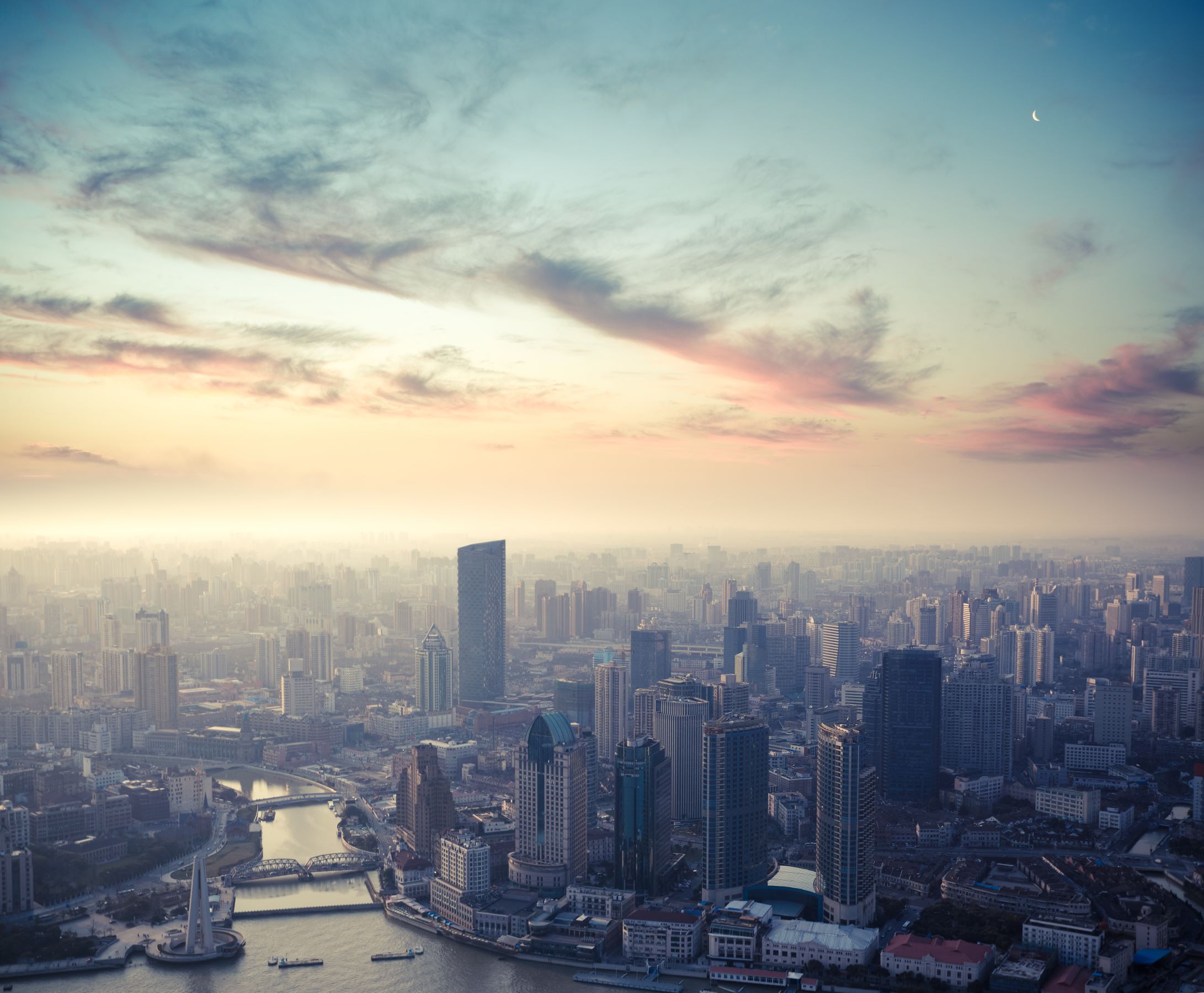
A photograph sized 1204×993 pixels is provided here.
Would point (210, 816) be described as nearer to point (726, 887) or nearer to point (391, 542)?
point (726, 887)

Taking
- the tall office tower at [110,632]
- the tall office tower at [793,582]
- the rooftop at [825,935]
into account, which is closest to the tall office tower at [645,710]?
the rooftop at [825,935]

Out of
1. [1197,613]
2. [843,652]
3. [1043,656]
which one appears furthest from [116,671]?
→ [1197,613]

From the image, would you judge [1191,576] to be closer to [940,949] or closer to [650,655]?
[650,655]

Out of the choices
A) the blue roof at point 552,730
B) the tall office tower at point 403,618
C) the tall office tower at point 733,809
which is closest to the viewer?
the tall office tower at point 733,809

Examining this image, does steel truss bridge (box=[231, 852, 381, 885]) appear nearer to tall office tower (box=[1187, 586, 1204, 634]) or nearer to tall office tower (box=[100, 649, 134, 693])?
tall office tower (box=[100, 649, 134, 693])

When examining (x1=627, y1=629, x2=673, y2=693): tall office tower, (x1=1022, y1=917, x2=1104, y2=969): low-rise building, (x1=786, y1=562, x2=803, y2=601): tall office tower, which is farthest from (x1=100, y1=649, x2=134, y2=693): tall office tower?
(x1=786, y1=562, x2=803, y2=601): tall office tower

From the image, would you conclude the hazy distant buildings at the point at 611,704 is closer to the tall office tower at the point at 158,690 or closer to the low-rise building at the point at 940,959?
the tall office tower at the point at 158,690
